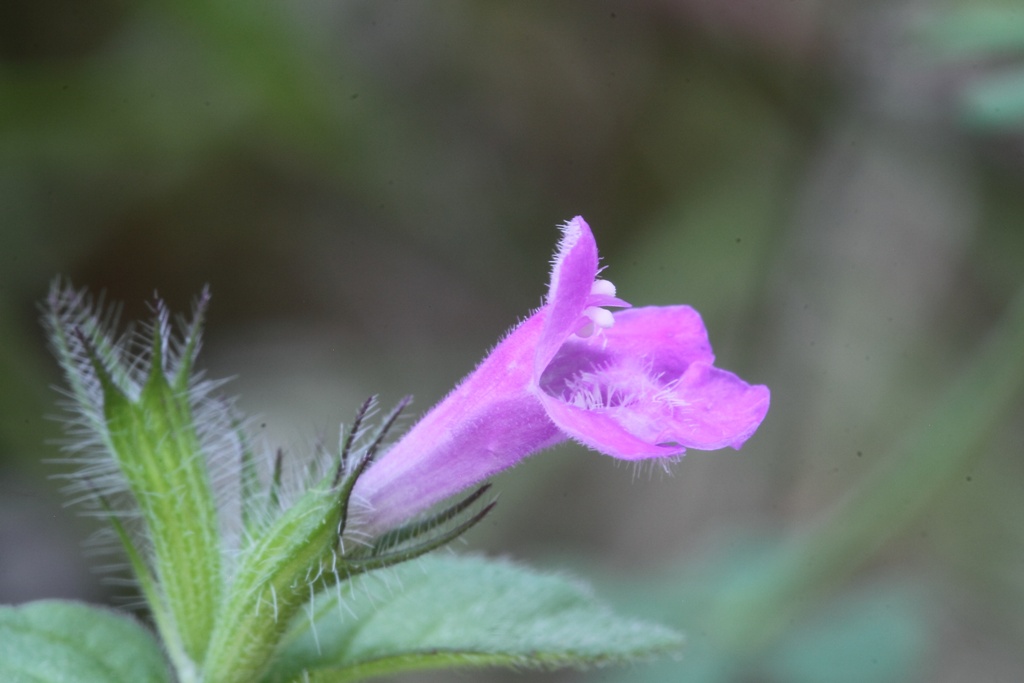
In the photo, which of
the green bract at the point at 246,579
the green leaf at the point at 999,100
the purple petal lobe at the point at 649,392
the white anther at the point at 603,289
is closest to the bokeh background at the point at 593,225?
the green leaf at the point at 999,100

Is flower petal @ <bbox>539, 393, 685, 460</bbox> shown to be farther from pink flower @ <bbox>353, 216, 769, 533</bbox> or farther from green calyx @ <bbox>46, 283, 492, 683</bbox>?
green calyx @ <bbox>46, 283, 492, 683</bbox>

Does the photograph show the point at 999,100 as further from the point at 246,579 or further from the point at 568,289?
the point at 246,579

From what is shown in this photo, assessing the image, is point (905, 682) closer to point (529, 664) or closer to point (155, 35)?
point (529, 664)

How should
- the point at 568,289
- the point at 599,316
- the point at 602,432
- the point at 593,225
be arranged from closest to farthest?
the point at 602,432
the point at 568,289
the point at 599,316
the point at 593,225

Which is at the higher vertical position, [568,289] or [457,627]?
[568,289]

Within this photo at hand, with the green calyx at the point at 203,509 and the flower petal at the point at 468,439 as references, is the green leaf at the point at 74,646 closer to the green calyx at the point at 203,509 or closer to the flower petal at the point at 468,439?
the green calyx at the point at 203,509

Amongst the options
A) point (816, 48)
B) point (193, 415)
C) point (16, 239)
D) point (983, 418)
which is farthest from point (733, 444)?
point (816, 48)

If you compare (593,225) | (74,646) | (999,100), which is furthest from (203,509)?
(593,225)
